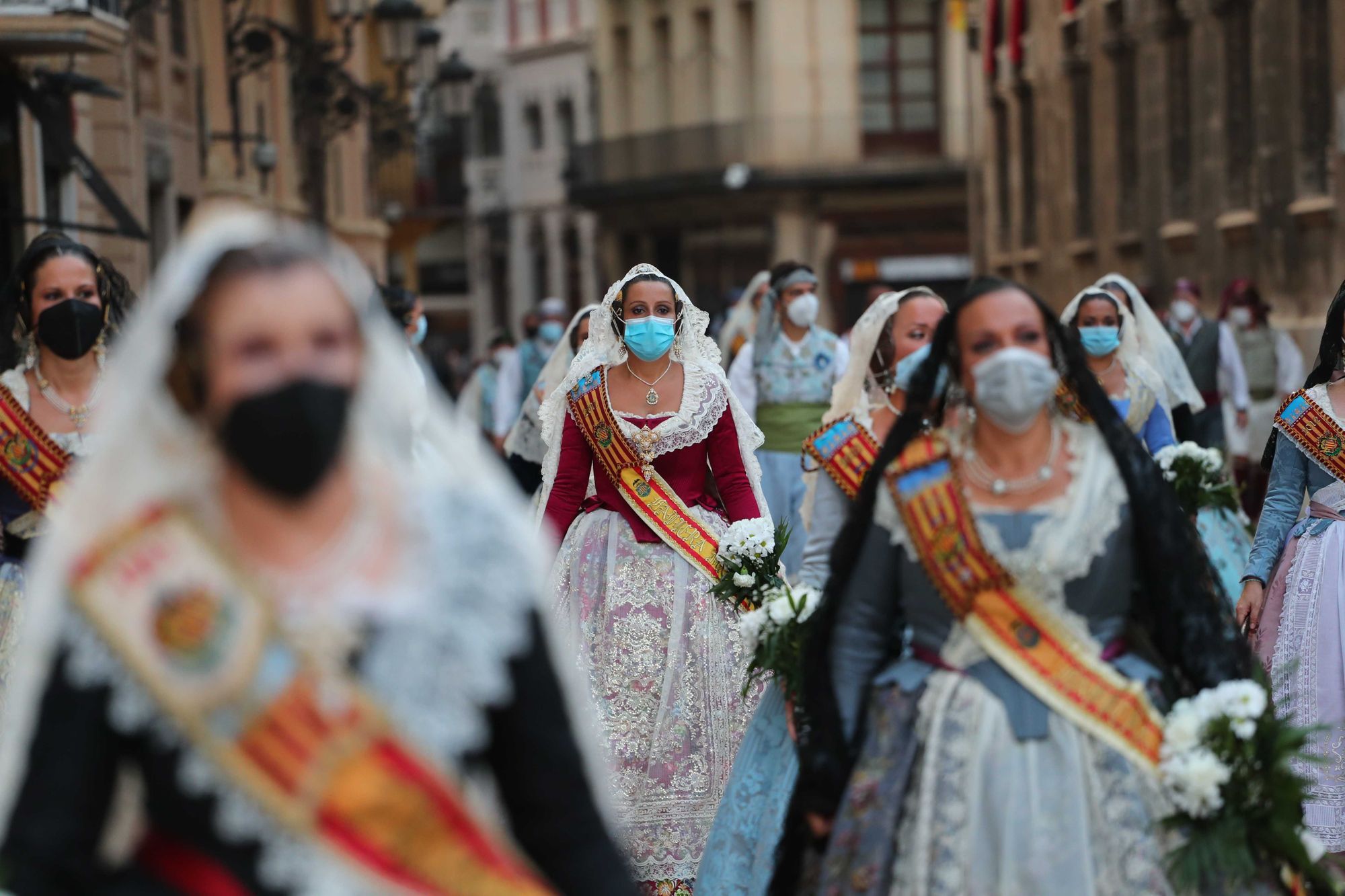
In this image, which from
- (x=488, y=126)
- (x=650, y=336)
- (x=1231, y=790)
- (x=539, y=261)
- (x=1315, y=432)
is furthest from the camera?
(x=488, y=126)

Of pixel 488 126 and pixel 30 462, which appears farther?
pixel 488 126

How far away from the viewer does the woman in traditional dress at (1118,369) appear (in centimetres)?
941

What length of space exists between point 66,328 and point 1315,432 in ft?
12.9

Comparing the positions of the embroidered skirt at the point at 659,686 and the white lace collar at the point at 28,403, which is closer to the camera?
the white lace collar at the point at 28,403

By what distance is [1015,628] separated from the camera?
458 cm

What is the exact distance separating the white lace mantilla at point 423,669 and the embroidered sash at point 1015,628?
159 cm

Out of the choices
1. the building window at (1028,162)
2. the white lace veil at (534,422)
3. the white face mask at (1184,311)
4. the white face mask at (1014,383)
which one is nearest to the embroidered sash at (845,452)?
the white face mask at (1014,383)

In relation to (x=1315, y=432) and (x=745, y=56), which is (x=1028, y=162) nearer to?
(x=745, y=56)

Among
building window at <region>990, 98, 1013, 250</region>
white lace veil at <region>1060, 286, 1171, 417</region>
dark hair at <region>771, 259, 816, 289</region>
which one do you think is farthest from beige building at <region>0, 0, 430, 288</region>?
building window at <region>990, 98, 1013, 250</region>

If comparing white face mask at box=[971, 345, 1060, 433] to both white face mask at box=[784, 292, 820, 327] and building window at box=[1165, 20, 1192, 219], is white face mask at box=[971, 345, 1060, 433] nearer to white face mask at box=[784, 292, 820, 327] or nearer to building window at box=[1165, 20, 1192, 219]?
white face mask at box=[784, 292, 820, 327]

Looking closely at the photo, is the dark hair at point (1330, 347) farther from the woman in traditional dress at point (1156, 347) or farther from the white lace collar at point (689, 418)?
the woman in traditional dress at point (1156, 347)

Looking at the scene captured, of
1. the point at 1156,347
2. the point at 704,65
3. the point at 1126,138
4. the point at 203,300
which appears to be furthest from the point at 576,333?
the point at 704,65

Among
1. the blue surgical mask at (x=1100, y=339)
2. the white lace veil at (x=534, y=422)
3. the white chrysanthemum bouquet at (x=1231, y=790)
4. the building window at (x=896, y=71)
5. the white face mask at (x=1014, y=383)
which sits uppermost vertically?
the building window at (x=896, y=71)

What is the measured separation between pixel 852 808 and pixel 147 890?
1945 millimetres
